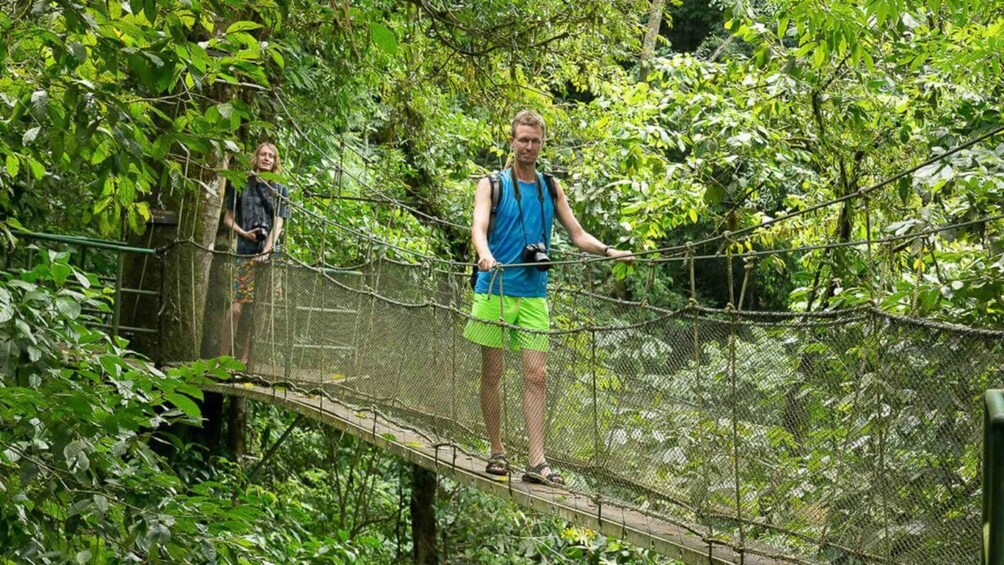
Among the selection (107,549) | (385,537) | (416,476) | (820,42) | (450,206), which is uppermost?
(820,42)

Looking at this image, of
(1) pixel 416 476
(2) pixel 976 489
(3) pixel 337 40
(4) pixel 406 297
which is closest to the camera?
(2) pixel 976 489

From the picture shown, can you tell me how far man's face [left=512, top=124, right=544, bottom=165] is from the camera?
3.19m

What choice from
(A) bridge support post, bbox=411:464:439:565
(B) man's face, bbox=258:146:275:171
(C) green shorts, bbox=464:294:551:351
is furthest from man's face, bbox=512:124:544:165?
(A) bridge support post, bbox=411:464:439:565

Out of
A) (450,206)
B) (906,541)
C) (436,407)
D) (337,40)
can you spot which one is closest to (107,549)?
(906,541)

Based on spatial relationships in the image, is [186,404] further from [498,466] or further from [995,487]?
[995,487]

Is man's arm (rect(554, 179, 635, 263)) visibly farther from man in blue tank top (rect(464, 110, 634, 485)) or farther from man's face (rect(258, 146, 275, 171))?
man's face (rect(258, 146, 275, 171))

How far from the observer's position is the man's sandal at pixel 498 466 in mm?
3416

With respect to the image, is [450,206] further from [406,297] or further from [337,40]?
[406,297]

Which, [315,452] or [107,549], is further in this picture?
[315,452]

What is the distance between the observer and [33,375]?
2369 mm

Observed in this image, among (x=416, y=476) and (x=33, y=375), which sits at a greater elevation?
(x=33, y=375)

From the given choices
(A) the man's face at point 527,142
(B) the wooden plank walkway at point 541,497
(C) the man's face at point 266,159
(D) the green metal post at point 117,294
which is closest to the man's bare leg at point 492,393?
(B) the wooden plank walkway at point 541,497

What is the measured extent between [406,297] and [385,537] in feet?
9.69

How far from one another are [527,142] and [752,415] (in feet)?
3.05
